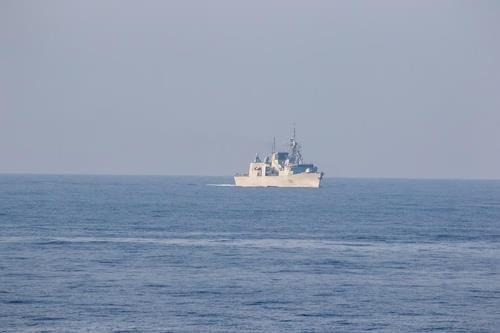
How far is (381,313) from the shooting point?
38.4m

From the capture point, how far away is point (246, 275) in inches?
1903

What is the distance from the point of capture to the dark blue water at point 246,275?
3688 cm

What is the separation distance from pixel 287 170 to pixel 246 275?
143m

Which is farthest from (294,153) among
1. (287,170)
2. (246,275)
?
(246,275)

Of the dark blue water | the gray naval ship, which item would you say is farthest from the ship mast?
the dark blue water

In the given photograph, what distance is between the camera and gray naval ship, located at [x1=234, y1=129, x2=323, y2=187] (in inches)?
7475

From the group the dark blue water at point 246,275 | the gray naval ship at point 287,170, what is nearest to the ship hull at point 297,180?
the gray naval ship at point 287,170

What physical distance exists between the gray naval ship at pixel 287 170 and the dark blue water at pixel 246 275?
101946mm

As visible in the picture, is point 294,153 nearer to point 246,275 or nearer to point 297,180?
point 297,180

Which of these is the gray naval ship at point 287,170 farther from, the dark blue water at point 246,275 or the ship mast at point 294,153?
the dark blue water at point 246,275

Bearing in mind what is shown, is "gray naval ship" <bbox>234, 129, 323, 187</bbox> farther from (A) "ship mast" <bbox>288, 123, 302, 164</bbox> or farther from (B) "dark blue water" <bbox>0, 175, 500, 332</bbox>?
(B) "dark blue water" <bbox>0, 175, 500, 332</bbox>

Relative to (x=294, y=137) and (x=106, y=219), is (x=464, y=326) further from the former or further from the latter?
(x=294, y=137)

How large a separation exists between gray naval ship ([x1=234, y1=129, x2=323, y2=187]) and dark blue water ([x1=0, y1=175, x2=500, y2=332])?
10195cm

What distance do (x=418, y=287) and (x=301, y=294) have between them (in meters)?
5.62
